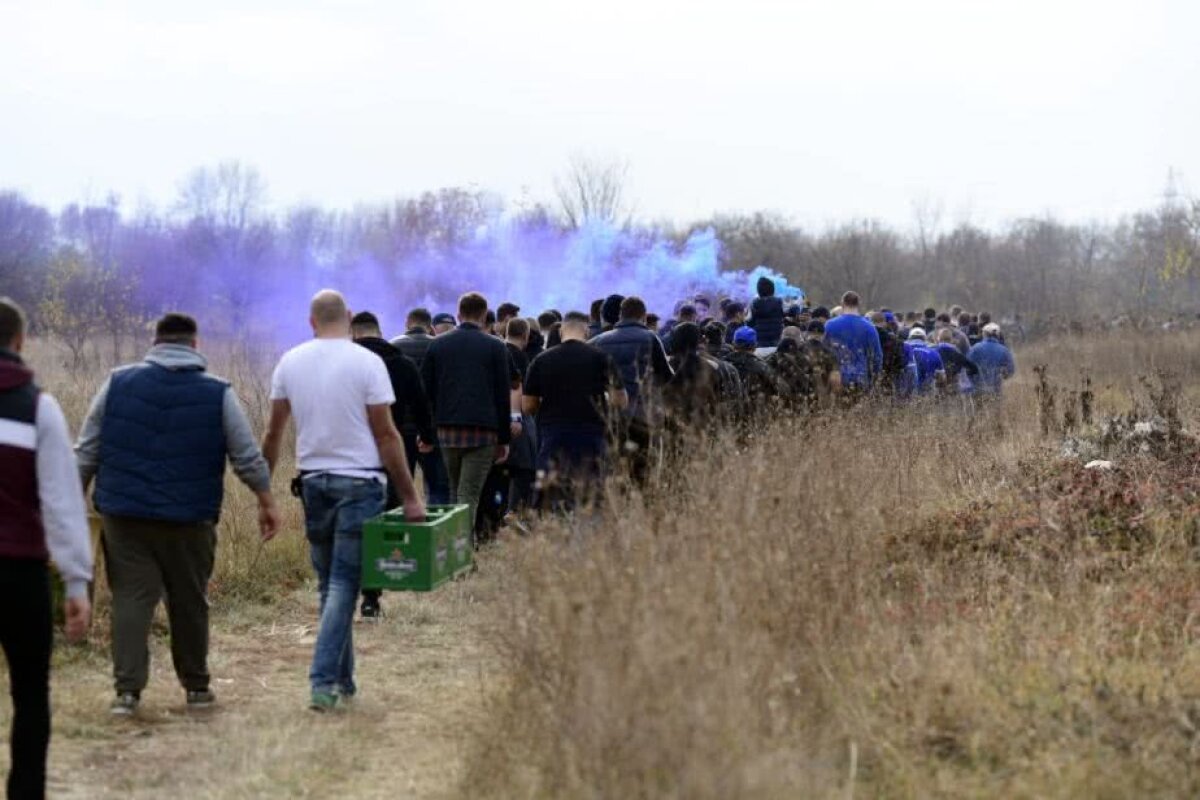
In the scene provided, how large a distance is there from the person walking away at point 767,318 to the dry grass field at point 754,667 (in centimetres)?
770

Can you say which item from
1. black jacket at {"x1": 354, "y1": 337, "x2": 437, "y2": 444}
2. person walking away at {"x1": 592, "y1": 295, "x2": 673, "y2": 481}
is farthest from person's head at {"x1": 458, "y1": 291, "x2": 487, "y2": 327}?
person walking away at {"x1": 592, "y1": 295, "x2": 673, "y2": 481}

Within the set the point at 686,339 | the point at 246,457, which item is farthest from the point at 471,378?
the point at 246,457

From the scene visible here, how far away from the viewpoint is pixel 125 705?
767cm

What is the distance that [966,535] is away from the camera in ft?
30.9

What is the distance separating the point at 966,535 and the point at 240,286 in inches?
1445

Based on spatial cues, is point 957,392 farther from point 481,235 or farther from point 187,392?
point 481,235

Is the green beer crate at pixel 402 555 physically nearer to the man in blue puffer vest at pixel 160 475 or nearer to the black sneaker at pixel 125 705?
the man in blue puffer vest at pixel 160 475

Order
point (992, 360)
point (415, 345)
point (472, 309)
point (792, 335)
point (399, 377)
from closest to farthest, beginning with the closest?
point (399, 377), point (472, 309), point (415, 345), point (792, 335), point (992, 360)

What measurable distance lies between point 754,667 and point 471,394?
572 centimetres

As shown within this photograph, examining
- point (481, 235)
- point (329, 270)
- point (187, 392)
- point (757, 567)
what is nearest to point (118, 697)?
point (187, 392)

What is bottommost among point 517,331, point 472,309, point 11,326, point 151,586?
point 151,586

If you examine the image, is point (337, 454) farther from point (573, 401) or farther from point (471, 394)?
point (471, 394)

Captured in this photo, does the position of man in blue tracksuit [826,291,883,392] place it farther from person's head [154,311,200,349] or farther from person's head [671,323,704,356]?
person's head [154,311,200,349]

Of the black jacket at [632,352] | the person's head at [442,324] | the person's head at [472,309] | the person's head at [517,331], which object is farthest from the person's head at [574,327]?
the person's head at [442,324]
